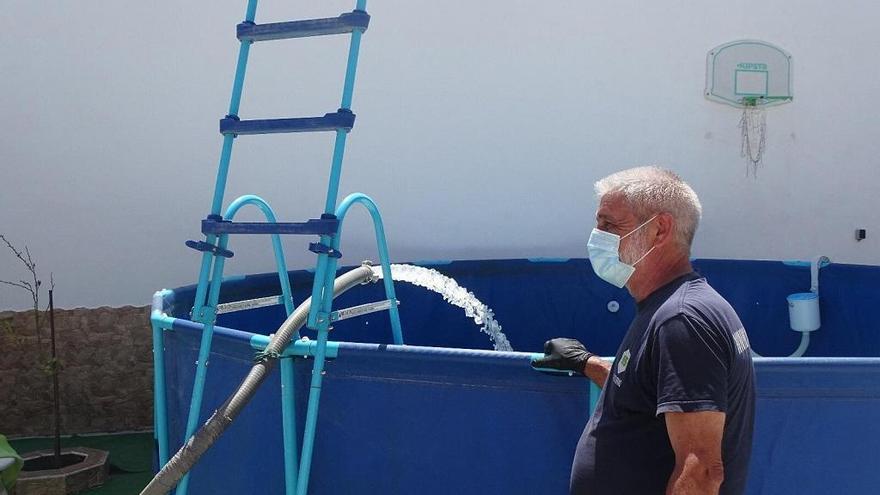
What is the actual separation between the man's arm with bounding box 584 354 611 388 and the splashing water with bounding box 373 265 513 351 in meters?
2.08

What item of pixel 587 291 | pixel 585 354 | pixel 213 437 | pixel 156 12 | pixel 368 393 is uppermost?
pixel 156 12

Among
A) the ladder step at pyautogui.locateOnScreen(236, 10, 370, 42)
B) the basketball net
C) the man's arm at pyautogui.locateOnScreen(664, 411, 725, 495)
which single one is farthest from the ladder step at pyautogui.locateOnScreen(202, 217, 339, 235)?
the basketball net

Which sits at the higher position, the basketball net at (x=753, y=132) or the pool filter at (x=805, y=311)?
the basketball net at (x=753, y=132)

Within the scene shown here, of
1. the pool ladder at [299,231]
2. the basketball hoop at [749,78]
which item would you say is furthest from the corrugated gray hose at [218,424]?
the basketball hoop at [749,78]

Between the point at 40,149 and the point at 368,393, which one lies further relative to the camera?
the point at 40,149

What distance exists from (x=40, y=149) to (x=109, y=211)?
50 centimetres

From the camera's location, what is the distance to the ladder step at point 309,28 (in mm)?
2672

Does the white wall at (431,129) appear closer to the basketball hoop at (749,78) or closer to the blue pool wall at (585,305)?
the basketball hoop at (749,78)

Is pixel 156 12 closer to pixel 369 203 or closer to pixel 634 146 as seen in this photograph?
pixel 369 203

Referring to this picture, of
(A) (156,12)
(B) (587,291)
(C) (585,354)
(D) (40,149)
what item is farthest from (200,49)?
(C) (585,354)

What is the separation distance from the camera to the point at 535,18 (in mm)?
5102

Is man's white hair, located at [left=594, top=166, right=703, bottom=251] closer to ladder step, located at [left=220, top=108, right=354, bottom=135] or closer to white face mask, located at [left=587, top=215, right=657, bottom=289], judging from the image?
white face mask, located at [left=587, top=215, right=657, bottom=289]

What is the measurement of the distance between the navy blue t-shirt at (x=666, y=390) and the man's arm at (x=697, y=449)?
21mm

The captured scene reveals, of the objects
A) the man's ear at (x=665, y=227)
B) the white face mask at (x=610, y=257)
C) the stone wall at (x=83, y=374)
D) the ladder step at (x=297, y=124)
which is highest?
the ladder step at (x=297, y=124)
